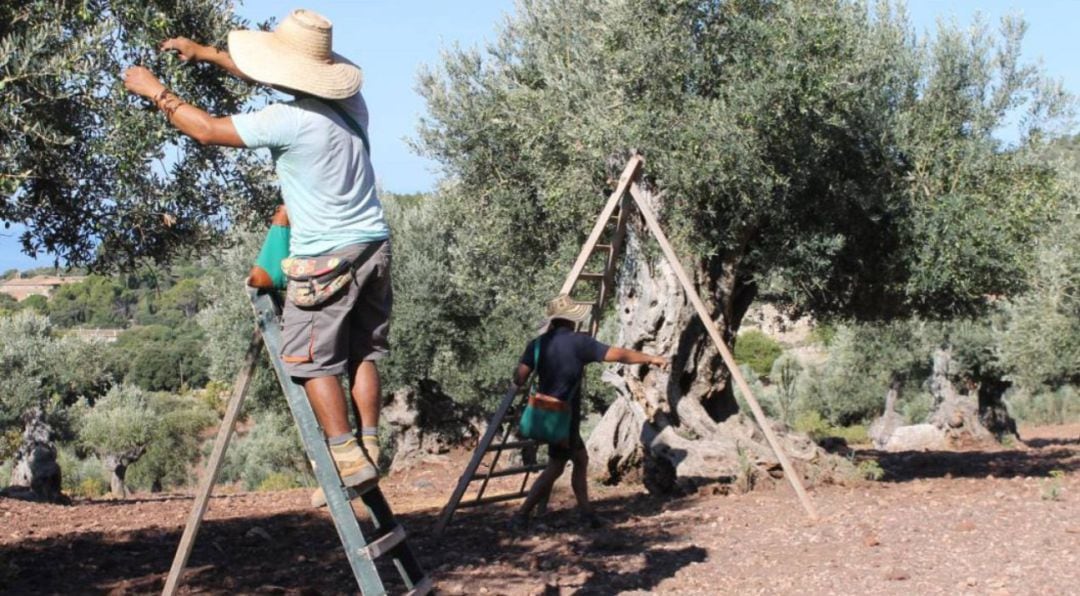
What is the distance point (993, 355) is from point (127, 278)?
22.5 metres

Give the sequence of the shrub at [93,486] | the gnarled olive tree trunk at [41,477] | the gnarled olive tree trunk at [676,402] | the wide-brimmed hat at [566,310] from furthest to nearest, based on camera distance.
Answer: the shrub at [93,486]
the gnarled olive tree trunk at [41,477]
the gnarled olive tree trunk at [676,402]
the wide-brimmed hat at [566,310]

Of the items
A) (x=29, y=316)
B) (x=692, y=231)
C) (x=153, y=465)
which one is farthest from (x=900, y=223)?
(x=153, y=465)

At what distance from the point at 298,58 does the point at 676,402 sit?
344 inches

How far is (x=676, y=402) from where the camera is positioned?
1295 centimetres

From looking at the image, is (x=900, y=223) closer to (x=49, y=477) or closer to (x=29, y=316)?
(x=49, y=477)

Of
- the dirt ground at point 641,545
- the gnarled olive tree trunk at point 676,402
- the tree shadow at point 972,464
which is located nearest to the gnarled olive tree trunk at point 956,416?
the tree shadow at point 972,464

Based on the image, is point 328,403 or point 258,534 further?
point 258,534

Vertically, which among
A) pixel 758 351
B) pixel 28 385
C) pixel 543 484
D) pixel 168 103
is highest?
pixel 168 103

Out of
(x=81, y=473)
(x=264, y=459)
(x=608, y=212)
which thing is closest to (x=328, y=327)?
(x=608, y=212)

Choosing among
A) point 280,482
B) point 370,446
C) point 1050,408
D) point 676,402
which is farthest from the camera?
point 1050,408

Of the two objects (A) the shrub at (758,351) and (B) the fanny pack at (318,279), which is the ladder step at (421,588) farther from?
(A) the shrub at (758,351)

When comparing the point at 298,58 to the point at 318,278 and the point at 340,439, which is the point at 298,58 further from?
the point at 340,439

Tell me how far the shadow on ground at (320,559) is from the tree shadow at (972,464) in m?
5.11

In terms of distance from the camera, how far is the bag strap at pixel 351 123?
16.5ft
